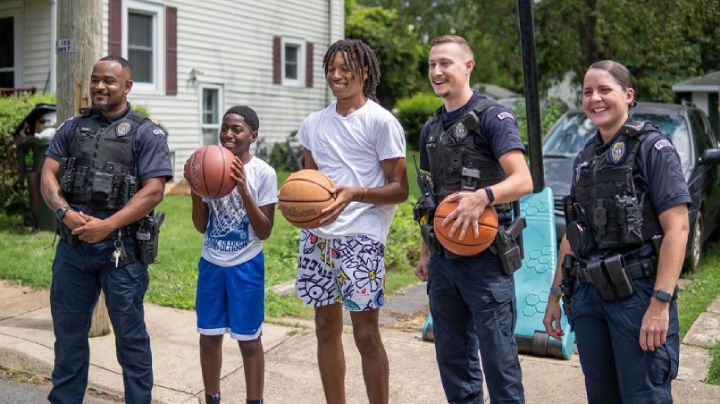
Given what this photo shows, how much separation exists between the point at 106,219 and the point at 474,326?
1.95 metres

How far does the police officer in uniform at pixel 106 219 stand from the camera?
4.29 meters

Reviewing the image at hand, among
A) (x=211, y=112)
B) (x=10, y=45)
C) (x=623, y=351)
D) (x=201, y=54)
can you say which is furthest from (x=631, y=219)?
(x=211, y=112)

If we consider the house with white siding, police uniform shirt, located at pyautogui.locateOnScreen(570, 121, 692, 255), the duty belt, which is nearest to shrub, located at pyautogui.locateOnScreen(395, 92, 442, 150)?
the house with white siding

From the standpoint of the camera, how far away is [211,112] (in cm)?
1727

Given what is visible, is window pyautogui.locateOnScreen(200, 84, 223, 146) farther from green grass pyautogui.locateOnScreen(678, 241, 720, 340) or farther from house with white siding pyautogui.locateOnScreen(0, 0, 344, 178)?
green grass pyautogui.locateOnScreen(678, 241, 720, 340)

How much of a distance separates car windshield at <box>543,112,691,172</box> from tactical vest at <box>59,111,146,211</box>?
19.7 ft

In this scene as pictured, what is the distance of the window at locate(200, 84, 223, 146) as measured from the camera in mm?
17047

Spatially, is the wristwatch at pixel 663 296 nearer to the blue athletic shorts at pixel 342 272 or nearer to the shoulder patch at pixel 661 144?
the shoulder patch at pixel 661 144

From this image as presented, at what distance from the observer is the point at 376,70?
14.3 ft

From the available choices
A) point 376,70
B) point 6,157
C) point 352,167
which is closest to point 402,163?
point 352,167

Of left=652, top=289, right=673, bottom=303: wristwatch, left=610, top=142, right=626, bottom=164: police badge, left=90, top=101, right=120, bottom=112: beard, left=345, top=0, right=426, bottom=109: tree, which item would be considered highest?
left=345, top=0, right=426, bottom=109: tree

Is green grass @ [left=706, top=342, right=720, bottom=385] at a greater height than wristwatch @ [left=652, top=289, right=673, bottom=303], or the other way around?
wristwatch @ [left=652, top=289, right=673, bottom=303]

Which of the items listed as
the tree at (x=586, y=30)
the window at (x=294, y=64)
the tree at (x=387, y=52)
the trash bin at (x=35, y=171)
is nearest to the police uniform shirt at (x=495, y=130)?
the trash bin at (x=35, y=171)

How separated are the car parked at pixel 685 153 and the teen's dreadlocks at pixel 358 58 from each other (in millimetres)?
4378
